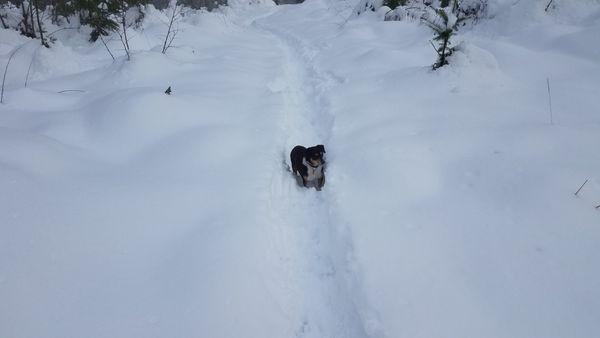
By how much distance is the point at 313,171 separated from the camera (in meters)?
3.99

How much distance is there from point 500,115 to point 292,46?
850cm

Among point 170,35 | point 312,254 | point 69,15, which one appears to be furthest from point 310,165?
point 69,15

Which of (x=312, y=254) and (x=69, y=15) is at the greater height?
(x=69, y=15)

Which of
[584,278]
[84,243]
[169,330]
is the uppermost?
[584,278]

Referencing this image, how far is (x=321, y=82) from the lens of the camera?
707 centimetres

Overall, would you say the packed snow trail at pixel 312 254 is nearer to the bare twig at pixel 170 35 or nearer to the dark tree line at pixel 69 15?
the bare twig at pixel 170 35

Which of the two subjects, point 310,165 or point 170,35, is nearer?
point 310,165

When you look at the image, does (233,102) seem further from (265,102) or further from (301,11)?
(301,11)

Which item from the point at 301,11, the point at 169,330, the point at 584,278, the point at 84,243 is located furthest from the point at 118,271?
the point at 301,11

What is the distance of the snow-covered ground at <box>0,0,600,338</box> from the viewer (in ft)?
7.91

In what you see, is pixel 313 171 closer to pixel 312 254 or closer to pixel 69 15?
pixel 312 254

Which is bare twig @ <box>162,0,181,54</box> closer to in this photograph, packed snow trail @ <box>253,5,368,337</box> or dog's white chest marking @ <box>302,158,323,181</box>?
packed snow trail @ <box>253,5,368,337</box>

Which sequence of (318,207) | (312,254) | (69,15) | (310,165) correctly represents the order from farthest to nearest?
(69,15)
(310,165)
(318,207)
(312,254)

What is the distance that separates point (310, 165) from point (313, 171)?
109 mm
